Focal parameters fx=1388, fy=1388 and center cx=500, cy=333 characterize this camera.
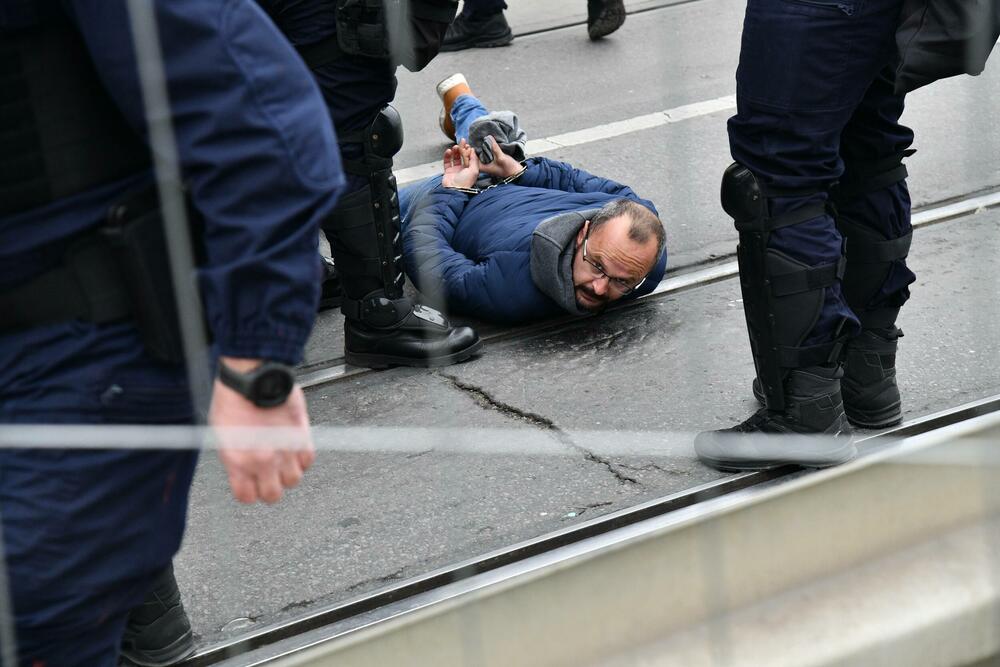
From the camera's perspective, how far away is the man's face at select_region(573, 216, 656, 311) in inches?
141

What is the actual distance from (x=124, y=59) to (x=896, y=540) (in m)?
1.57

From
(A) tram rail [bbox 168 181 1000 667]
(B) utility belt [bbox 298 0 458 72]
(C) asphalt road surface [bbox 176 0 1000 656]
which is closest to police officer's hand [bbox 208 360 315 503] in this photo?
(A) tram rail [bbox 168 181 1000 667]

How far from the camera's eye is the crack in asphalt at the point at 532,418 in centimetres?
299

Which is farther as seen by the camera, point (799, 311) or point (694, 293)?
point (694, 293)

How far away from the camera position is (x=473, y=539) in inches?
108

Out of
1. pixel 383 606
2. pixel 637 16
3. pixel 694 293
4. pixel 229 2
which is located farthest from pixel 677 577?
pixel 637 16

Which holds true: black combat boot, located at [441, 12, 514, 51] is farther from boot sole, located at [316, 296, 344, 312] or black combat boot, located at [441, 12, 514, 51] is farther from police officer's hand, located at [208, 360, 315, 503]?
police officer's hand, located at [208, 360, 315, 503]

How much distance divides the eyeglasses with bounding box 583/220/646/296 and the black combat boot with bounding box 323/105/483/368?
36cm

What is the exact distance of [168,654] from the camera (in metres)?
2.39

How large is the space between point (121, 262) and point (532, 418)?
1.83m

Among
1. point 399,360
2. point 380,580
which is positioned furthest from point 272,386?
point 399,360

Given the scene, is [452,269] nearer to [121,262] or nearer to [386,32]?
[386,32]

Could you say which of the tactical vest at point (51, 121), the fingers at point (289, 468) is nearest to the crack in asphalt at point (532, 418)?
the fingers at point (289, 468)

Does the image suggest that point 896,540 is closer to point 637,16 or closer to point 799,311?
point 799,311
